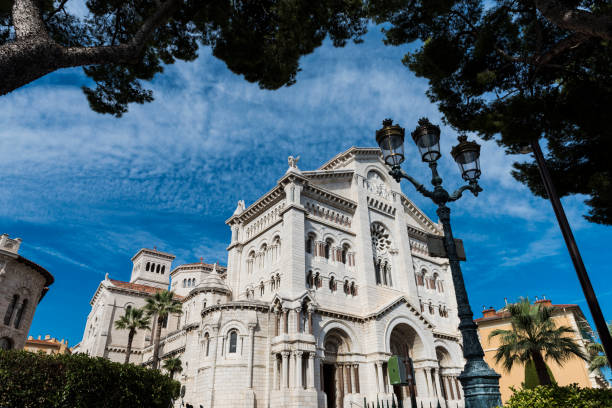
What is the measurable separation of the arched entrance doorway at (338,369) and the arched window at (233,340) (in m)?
5.66

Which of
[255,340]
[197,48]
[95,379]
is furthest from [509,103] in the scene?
[255,340]

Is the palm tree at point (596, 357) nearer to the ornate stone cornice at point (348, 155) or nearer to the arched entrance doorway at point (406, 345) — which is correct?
the arched entrance doorway at point (406, 345)

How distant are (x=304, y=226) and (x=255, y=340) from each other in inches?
331

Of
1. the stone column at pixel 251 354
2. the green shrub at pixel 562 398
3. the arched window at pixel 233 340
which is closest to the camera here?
the green shrub at pixel 562 398

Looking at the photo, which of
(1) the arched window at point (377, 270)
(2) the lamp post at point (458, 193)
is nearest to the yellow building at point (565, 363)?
(1) the arched window at point (377, 270)

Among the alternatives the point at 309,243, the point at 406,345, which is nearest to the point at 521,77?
the point at 309,243

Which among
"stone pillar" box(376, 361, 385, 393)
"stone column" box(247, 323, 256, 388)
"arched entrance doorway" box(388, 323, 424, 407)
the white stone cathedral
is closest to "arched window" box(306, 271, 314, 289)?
the white stone cathedral

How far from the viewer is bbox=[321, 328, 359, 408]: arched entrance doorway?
24156mm

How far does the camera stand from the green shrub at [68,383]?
41.7 feet

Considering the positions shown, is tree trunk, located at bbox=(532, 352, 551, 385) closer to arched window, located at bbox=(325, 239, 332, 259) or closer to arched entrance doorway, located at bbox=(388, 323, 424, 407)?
arched entrance doorway, located at bbox=(388, 323, 424, 407)

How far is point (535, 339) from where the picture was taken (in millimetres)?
22484

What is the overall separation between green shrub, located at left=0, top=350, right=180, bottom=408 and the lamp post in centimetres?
1343

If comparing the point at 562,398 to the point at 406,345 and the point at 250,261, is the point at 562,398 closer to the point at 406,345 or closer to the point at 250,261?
the point at 406,345

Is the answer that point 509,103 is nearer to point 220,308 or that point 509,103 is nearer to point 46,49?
point 46,49
